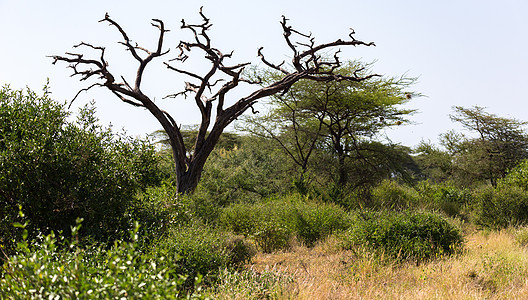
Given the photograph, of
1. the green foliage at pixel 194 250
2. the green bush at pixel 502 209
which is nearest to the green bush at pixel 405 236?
the green foliage at pixel 194 250

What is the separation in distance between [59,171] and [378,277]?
4.19 meters

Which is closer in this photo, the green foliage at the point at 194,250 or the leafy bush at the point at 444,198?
the green foliage at the point at 194,250

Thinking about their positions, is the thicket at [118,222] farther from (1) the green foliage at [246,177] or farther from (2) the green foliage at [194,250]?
(1) the green foliage at [246,177]

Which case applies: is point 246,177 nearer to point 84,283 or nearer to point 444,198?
point 444,198

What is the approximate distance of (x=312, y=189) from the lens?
13172mm

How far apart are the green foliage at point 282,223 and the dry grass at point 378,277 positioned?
0.63 metres

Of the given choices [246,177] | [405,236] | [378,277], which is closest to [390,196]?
[246,177]

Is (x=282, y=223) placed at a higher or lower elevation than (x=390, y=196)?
higher

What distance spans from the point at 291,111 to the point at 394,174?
439cm

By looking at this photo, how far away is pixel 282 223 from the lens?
7.86 metres

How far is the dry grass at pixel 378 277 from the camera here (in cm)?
441

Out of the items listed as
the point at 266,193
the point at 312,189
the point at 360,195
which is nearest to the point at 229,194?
the point at 266,193

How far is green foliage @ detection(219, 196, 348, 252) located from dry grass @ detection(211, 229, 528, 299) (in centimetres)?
63

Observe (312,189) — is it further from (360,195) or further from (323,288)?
(323,288)
